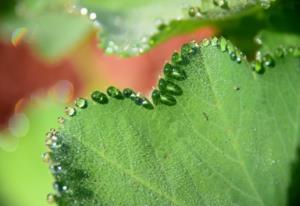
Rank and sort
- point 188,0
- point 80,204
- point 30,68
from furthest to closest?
1. point 30,68
2. point 188,0
3. point 80,204

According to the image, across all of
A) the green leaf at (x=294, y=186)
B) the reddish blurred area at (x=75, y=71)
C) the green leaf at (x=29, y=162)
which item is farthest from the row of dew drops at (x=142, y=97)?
the reddish blurred area at (x=75, y=71)

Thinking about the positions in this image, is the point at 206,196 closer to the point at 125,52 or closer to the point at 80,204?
the point at 80,204

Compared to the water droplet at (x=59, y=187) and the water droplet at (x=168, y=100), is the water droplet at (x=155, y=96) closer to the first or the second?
the water droplet at (x=168, y=100)

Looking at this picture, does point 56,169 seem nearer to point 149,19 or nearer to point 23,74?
point 149,19

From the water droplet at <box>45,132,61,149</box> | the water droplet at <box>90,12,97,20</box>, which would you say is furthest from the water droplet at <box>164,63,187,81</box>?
the water droplet at <box>90,12,97,20</box>

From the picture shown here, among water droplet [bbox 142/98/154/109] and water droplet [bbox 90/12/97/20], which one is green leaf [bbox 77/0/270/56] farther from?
water droplet [bbox 142/98/154/109]

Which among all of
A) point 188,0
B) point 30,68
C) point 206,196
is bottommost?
point 206,196

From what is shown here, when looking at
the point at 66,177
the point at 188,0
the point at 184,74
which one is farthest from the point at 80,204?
the point at 188,0
